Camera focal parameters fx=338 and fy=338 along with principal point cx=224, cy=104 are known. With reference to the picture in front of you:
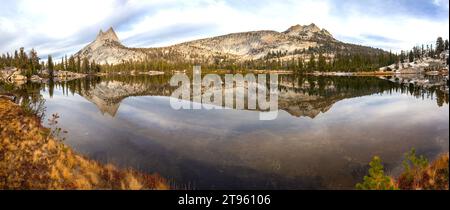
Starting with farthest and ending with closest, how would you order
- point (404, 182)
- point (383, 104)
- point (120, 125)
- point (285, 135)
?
point (383, 104) < point (120, 125) < point (285, 135) < point (404, 182)

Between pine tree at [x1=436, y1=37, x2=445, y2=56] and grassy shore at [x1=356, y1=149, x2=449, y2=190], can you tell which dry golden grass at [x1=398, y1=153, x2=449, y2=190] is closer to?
grassy shore at [x1=356, y1=149, x2=449, y2=190]

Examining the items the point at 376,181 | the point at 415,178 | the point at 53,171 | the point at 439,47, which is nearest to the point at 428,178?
the point at 415,178

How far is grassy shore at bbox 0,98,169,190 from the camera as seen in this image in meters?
12.5

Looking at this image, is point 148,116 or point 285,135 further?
point 148,116

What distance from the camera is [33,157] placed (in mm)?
15297

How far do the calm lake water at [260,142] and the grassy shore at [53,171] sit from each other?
1445mm

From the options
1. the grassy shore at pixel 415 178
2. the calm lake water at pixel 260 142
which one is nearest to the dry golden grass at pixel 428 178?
the grassy shore at pixel 415 178

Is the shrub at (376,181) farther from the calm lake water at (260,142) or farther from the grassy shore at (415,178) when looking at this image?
the calm lake water at (260,142)

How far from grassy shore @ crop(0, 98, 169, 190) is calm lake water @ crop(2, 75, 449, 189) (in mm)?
1445

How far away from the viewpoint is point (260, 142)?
20656 mm

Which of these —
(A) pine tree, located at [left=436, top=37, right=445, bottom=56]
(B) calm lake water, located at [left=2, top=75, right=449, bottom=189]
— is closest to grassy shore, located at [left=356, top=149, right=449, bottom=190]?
(B) calm lake water, located at [left=2, top=75, right=449, bottom=189]
